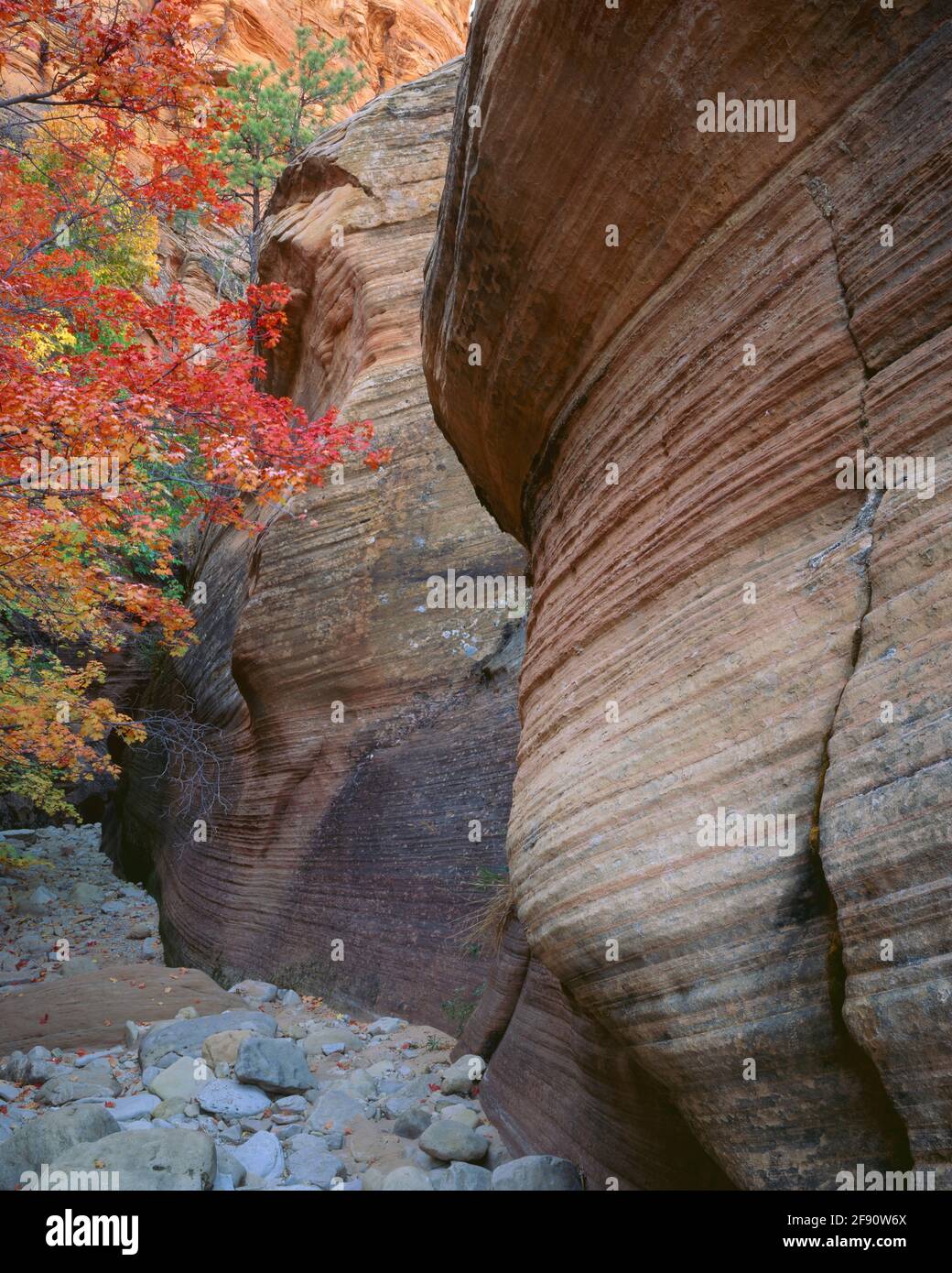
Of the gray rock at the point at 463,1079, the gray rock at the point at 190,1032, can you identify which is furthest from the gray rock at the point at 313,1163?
the gray rock at the point at 190,1032

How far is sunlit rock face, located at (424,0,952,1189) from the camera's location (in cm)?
245

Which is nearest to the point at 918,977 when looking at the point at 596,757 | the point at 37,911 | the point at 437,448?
the point at 596,757

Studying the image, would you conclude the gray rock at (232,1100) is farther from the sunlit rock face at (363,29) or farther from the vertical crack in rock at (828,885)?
the sunlit rock face at (363,29)

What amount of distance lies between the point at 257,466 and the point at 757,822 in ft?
26.5

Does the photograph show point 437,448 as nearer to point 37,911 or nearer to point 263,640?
point 263,640

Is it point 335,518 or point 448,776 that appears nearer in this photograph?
point 448,776

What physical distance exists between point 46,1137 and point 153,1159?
33.1 inches

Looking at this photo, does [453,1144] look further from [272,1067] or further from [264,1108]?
[272,1067]

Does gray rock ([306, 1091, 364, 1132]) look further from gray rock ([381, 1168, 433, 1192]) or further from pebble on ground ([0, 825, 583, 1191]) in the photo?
gray rock ([381, 1168, 433, 1192])

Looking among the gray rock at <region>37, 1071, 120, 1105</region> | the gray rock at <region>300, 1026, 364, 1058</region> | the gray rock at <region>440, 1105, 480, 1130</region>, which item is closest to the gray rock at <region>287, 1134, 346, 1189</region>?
the gray rock at <region>440, 1105, 480, 1130</region>

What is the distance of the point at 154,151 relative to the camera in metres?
7.86

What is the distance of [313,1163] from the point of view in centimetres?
514

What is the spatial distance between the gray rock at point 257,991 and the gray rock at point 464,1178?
488 cm

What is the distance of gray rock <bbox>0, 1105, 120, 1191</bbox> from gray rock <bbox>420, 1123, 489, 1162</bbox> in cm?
171
